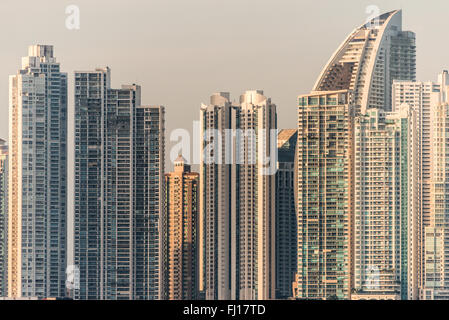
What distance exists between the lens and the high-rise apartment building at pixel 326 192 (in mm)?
6398

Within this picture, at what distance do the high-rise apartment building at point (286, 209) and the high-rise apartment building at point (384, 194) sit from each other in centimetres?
52

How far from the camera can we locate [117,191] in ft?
20.8

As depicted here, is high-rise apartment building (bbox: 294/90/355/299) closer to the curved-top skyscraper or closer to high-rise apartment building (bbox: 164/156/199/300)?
the curved-top skyscraper

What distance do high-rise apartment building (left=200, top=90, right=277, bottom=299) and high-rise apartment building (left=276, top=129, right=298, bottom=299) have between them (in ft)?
0.27

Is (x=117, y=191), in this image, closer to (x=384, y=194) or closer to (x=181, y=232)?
(x=181, y=232)

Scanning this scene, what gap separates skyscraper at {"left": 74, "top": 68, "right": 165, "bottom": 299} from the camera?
575cm

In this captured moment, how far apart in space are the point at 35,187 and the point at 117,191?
94 centimetres

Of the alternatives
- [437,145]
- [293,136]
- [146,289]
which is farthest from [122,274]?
Result: [437,145]

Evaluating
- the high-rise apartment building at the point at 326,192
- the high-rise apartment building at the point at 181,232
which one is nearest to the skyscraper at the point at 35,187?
the high-rise apartment building at the point at 181,232

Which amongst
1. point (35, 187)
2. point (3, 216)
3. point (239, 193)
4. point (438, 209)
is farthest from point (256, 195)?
point (3, 216)

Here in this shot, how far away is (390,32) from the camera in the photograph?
5.35m

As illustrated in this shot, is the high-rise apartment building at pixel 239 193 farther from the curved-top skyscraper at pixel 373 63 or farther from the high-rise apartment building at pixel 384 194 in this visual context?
the high-rise apartment building at pixel 384 194

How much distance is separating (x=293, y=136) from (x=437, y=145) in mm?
1135

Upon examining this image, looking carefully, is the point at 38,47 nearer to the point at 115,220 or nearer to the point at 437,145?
the point at 115,220
